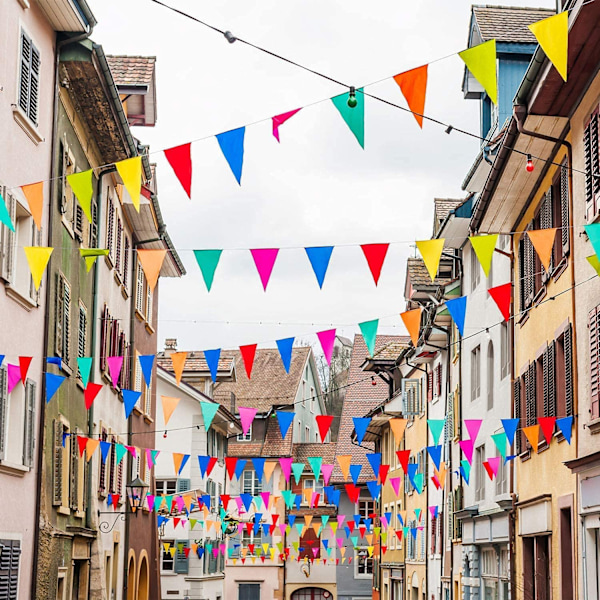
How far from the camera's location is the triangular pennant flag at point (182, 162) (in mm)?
11367

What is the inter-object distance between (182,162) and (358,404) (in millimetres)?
46041

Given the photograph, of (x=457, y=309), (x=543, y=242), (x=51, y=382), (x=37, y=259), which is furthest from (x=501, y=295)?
(x=51, y=382)

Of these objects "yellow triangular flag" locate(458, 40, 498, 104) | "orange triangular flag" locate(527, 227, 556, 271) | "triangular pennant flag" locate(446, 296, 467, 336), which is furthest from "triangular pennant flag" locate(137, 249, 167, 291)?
"yellow triangular flag" locate(458, 40, 498, 104)

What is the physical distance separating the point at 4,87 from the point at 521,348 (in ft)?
33.7

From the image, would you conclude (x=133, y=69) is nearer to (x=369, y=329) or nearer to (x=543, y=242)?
(x=369, y=329)

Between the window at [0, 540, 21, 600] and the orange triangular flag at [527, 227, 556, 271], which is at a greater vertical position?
the orange triangular flag at [527, 227, 556, 271]

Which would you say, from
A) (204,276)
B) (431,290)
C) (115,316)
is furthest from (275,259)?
(431,290)

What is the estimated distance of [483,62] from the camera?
9711 mm

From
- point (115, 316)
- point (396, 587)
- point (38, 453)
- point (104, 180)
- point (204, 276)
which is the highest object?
point (104, 180)

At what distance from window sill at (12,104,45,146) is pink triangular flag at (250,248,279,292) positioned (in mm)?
4288

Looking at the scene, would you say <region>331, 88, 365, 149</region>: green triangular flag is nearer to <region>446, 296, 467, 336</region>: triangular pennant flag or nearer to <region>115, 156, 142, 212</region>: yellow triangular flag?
<region>115, 156, 142, 212</region>: yellow triangular flag

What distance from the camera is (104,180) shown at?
2356 centimetres

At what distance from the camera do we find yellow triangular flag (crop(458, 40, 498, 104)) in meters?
9.64

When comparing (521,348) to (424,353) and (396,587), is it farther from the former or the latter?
(396,587)
